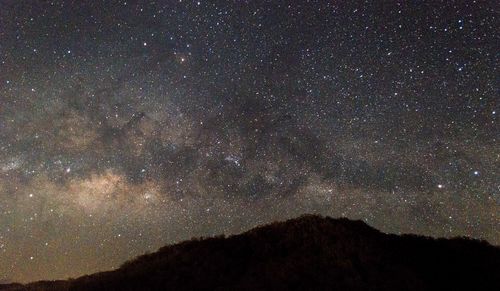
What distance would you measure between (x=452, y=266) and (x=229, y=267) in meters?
8.41

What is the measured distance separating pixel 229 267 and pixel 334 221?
5.52 meters

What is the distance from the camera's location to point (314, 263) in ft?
45.2

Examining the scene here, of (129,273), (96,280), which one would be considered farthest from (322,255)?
(96,280)

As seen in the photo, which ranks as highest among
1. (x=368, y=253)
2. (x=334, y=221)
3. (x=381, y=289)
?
(x=334, y=221)

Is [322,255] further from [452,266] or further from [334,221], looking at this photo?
[452,266]

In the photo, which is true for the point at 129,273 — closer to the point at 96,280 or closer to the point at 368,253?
the point at 96,280

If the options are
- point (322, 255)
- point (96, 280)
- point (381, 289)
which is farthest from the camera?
point (96, 280)

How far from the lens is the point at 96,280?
50.3ft

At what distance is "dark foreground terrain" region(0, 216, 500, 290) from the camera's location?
42.6 ft

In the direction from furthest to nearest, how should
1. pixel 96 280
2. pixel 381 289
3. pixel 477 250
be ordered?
pixel 477 250
pixel 96 280
pixel 381 289

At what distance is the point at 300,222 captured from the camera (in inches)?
702

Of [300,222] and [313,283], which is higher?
[300,222]

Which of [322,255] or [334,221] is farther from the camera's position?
[334,221]

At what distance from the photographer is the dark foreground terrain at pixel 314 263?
13.0 metres
